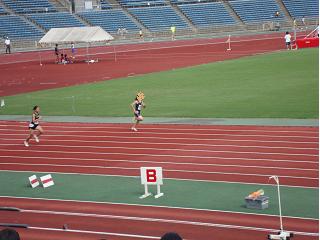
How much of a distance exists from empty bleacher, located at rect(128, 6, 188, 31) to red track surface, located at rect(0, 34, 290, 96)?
8746 mm

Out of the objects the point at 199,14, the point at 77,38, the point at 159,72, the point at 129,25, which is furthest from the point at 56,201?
the point at 199,14

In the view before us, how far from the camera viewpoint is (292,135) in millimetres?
20578

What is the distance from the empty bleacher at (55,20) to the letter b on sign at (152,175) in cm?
5876

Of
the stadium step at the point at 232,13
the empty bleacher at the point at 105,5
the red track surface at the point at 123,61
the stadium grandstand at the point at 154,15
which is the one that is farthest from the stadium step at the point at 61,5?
the stadium step at the point at 232,13

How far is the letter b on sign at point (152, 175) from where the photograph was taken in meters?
14.6

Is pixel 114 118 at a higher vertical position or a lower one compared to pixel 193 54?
lower

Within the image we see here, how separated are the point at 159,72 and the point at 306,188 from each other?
2810 centimetres

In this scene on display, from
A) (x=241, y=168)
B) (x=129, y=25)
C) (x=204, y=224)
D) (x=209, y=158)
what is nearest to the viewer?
(x=204, y=224)

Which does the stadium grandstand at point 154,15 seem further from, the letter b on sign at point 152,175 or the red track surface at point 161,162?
the letter b on sign at point 152,175

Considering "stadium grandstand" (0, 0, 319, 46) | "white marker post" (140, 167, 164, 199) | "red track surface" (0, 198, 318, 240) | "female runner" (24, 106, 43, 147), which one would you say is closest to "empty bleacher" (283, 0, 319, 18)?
"stadium grandstand" (0, 0, 319, 46)

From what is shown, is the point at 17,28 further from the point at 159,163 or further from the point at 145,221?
the point at 145,221

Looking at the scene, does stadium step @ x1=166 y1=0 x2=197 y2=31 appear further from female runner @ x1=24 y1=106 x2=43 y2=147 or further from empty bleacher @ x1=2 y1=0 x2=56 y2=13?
female runner @ x1=24 y1=106 x2=43 y2=147

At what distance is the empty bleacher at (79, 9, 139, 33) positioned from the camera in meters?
75.4

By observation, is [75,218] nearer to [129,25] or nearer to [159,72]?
[159,72]
